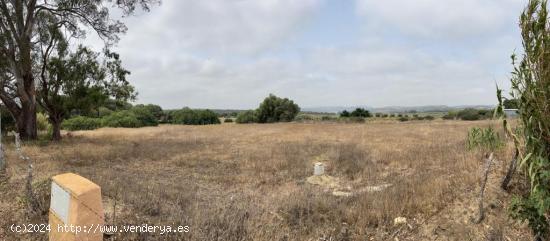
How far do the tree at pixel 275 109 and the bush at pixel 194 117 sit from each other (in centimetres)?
810

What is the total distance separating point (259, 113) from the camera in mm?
64625

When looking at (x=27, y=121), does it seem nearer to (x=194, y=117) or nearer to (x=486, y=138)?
(x=486, y=138)

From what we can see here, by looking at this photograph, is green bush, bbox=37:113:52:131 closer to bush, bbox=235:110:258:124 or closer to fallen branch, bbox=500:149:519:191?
fallen branch, bbox=500:149:519:191

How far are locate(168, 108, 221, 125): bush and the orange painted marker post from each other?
62.7 metres

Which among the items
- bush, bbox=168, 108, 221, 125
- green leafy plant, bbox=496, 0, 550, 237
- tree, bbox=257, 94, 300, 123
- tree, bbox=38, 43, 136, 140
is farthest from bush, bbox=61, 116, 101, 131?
green leafy plant, bbox=496, 0, 550, 237

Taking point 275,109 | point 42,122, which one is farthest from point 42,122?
point 275,109

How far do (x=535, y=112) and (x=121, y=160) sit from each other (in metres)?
13.4

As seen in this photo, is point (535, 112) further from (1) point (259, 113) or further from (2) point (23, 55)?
(1) point (259, 113)

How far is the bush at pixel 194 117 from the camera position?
222 feet

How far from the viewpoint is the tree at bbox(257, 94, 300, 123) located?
63562 millimetres

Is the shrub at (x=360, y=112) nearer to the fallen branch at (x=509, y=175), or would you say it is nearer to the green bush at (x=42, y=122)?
the green bush at (x=42, y=122)

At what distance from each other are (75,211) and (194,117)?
218ft

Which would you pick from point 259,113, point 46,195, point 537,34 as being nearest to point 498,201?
point 537,34

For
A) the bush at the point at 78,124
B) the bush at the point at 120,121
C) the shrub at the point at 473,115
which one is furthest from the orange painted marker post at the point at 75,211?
the bush at the point at 120,121
